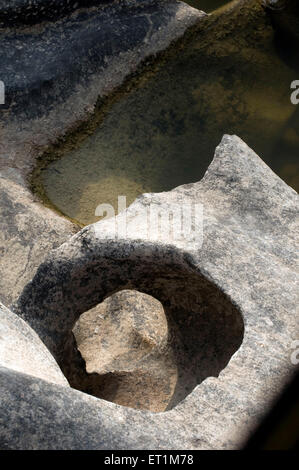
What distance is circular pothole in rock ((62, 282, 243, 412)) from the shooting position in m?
2.52

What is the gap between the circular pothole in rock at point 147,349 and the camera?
2.52 meters

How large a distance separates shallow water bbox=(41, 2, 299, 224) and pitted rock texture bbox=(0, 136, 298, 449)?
A: 1.28 metres

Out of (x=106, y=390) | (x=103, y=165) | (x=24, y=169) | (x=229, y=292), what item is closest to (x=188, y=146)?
(x=103, y=165)

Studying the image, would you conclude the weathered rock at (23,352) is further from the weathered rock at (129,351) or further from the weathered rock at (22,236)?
the weathered rock at (22,236)

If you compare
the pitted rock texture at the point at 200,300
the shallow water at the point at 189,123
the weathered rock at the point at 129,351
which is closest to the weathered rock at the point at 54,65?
the shallow water at the point at 189,123

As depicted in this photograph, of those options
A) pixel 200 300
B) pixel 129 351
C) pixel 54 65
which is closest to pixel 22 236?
pixel 129 351

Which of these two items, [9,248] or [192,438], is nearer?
[192,438]

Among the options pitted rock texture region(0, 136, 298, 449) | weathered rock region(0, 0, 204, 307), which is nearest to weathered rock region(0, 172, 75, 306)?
weathered rock region(0, 0, 204, 307)

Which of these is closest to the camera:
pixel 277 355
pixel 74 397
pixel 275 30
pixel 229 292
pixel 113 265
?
pixel 74 397

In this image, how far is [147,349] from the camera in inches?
118

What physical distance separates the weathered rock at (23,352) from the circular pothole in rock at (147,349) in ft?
1.84

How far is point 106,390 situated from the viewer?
284 cm

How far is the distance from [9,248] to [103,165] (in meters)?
0.82

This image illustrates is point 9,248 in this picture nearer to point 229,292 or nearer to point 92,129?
point 92,129
